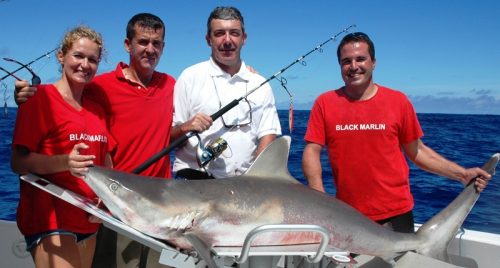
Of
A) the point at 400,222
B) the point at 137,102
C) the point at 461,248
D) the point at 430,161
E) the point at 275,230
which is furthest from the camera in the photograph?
the point at 461,248

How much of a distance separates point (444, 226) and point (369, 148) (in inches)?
32.4

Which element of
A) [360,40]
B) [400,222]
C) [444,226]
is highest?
[360,40]

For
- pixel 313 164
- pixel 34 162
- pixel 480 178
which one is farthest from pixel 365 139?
pixel 34 162

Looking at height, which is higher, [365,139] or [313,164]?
[365,139]

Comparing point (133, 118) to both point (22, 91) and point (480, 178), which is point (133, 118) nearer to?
point (22, 91)

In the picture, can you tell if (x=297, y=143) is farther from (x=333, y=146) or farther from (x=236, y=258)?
(x=236, y=258)

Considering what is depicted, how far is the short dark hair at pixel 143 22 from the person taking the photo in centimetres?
340

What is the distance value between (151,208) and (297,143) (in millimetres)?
17959

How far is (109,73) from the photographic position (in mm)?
3504

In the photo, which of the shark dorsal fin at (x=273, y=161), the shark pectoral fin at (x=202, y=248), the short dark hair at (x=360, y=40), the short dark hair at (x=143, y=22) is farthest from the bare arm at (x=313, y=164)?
the shark pectoral fin at (x=202, y=248)

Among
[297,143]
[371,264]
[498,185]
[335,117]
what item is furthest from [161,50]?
[297,143]

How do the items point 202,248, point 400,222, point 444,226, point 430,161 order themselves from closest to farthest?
point 202,248
point 444,226
point 400,222
point 430,161

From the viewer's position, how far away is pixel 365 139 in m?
3.65

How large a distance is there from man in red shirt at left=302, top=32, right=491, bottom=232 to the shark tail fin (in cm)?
39
